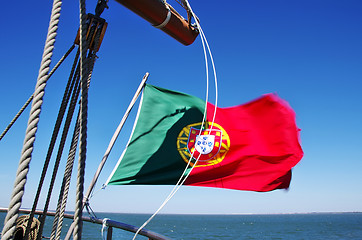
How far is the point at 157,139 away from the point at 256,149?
1593 millimetres

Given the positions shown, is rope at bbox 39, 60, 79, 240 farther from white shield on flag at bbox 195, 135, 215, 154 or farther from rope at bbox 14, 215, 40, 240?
white shield on flag at bbox 195, 135, 215, 154

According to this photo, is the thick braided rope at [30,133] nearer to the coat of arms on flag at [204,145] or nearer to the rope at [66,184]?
the rope at [66,184]

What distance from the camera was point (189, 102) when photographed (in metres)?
4.99

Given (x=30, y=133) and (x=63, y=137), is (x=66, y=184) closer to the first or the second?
(x=63, y=137)

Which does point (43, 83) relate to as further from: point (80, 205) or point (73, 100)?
point (73, 100)

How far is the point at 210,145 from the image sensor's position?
4.48m


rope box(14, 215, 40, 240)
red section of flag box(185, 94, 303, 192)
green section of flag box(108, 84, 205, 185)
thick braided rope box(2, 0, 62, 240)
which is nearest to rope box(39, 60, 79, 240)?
rope box(14, 215, 40, 240)

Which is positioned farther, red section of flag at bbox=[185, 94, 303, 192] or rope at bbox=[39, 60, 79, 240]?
red section of flag at bbox=[185, 94, 303, 192]

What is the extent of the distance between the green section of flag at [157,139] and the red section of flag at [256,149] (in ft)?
1.01

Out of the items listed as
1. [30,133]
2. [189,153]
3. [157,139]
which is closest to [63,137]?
[30,133]

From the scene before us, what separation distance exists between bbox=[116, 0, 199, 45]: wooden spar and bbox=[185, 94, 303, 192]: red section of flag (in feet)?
4.96

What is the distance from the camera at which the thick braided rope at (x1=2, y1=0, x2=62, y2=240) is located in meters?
0.94

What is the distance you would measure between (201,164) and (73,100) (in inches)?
101

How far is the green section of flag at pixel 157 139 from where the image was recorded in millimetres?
4008
